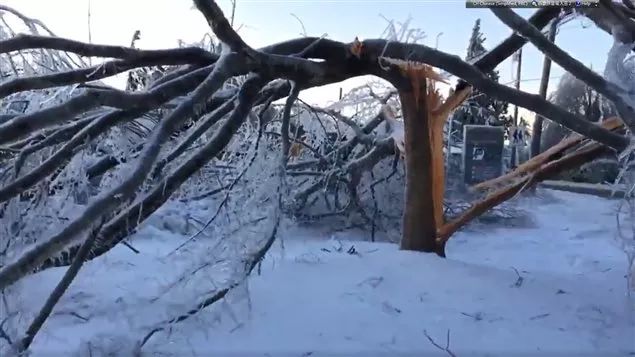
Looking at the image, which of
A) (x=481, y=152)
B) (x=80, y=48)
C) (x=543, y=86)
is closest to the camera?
(x=80, y=48)

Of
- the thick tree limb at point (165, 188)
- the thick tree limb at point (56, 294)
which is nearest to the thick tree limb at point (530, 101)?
the thick tree limb at point (165, 188)

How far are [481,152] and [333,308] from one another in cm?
844

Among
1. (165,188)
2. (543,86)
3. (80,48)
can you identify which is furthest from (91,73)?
(543,86)

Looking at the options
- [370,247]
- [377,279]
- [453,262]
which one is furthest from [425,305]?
Answer: [370,247]

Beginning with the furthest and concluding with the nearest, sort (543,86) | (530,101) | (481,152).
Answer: (543,86) → (481,152) → (530,101)

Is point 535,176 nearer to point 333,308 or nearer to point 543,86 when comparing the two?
point 333,308

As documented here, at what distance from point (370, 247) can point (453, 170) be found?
5.09 metres

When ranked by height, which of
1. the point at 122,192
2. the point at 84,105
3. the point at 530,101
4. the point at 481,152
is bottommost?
the point at 481,152

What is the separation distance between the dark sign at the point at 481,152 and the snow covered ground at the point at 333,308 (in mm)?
6266

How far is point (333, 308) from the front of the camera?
397 centimetres

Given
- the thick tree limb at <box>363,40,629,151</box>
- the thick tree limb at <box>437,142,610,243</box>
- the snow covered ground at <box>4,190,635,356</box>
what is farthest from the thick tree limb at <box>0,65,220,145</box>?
the thick tree limb at <box>437,142,610,243</box>

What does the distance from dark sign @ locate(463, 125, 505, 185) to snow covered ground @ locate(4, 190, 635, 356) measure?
20.6 feet

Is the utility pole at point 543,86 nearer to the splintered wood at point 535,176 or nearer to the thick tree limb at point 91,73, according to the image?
the splintered wood at point 535,176

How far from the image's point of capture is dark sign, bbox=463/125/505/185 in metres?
11.6
